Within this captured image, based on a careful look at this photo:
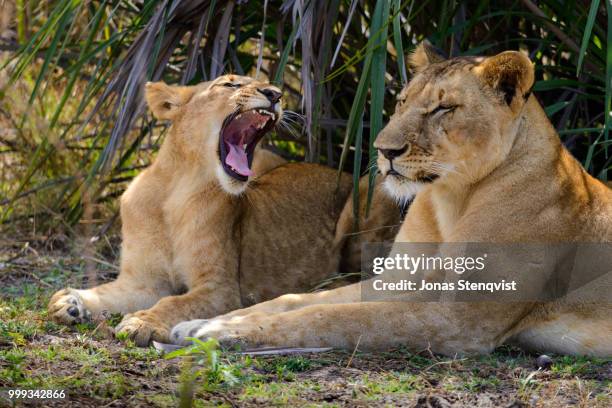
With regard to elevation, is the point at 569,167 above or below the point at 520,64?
below

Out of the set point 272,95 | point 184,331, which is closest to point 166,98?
point 272,95

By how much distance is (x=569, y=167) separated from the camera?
4.15 metres

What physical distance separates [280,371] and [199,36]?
6.64ft

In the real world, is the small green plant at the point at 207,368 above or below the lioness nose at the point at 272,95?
below

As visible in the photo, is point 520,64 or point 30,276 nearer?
point 520,64

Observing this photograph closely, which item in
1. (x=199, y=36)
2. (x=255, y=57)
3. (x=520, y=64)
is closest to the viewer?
(x=520, y=64)

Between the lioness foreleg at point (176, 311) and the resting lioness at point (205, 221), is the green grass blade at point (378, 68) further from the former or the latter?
the lioness foreleg at point (176, 311)

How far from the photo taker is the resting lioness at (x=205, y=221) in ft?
15.8

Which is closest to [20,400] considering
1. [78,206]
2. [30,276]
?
[30,276]

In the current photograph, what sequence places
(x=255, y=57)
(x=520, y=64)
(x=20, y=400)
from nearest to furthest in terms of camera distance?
(x=20, y=400) < (x=520, y=64) < (x=255, y=57)

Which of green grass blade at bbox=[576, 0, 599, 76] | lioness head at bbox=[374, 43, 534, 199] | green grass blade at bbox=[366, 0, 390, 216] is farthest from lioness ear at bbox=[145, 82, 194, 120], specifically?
green grass blade at bbox=[576, 0, 599, 76]

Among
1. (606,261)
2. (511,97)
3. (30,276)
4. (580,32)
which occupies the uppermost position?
(580,32)

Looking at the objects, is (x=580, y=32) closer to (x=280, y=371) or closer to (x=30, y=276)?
(x=280, y=371)

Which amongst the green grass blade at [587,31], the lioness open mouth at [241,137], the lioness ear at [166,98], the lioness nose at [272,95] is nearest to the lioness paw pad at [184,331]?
the lioness open mouth at [241,137]
